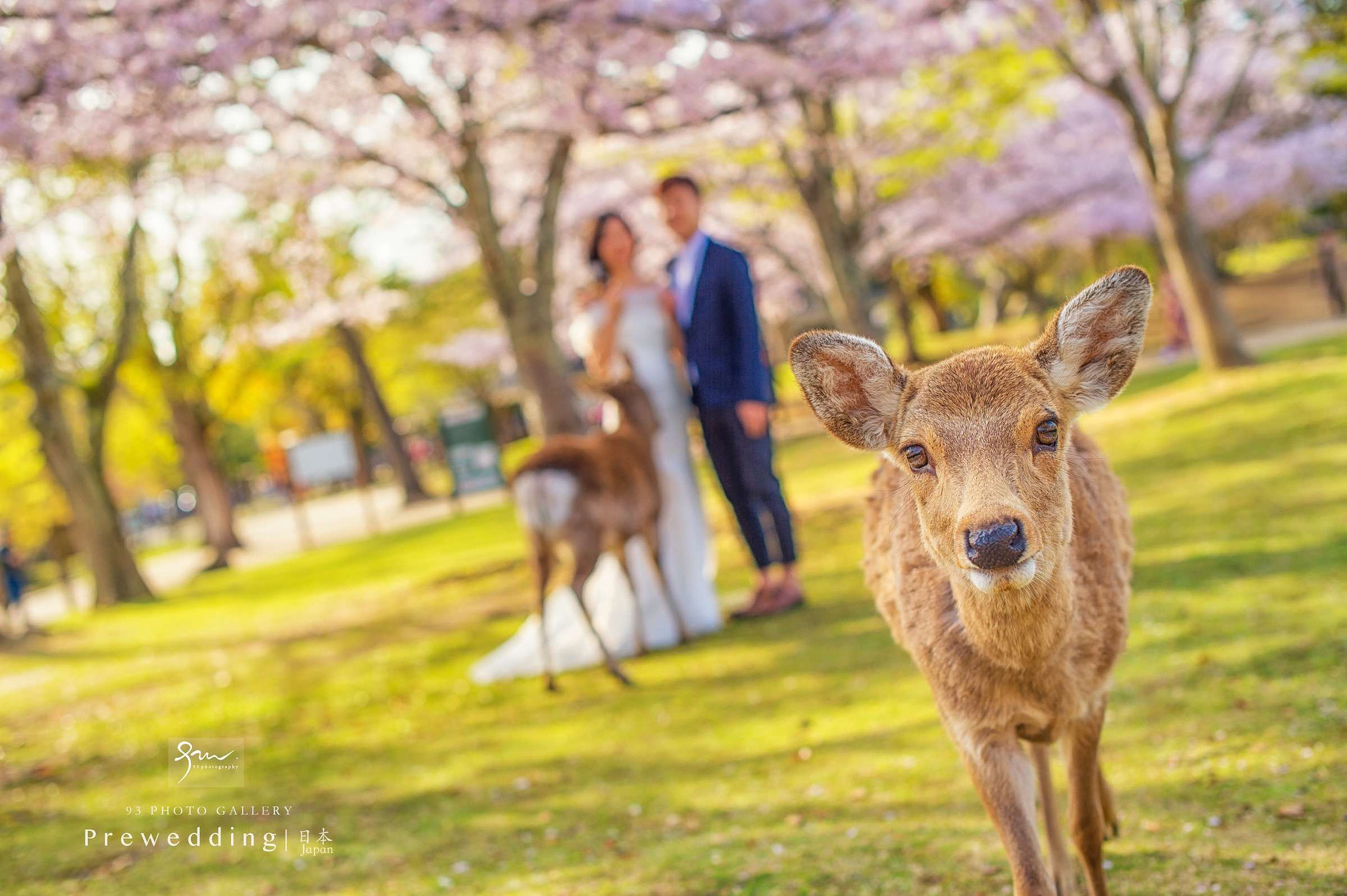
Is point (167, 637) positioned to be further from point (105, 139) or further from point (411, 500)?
point (411, 500)

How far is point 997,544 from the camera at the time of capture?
2637mm

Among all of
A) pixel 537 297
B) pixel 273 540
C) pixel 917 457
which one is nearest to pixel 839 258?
pixel 537 297

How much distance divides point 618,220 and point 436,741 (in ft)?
12.3

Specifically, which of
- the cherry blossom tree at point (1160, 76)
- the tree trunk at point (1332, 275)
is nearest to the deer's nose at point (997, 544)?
the cherry blossom tree at point (1160, 76)

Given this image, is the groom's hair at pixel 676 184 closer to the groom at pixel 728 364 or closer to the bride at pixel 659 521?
the groom at pixel 728 364

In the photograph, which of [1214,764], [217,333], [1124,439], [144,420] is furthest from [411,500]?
[1214,764]

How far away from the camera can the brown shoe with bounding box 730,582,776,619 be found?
340 inches

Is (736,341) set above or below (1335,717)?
above

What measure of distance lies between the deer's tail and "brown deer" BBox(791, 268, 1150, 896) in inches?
171

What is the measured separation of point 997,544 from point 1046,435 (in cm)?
48

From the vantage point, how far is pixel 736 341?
7.91m

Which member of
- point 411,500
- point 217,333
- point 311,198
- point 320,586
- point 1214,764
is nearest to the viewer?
point 1214,764

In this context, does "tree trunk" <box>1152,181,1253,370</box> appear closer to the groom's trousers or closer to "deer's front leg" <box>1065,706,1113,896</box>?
the groom's trousers

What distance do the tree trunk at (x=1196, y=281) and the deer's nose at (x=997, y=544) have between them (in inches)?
608
